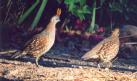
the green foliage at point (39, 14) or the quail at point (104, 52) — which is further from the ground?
the green foliage at point (39, 14)

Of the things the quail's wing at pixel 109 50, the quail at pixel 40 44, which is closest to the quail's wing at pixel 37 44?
the quail at pixel 40 44

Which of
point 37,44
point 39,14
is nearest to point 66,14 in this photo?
point 39,14

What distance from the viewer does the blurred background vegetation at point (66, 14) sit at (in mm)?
13125

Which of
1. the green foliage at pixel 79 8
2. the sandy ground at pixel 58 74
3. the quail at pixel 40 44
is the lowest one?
the sandy ground at pixel 58 74

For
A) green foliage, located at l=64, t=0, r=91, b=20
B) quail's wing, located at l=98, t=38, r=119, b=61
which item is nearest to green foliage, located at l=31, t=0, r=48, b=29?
green foliage, located at l=64, t=0, r=91, b=20

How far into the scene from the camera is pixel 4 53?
37.0ft

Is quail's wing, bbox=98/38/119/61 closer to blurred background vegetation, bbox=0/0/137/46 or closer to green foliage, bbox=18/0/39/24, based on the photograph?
blurred background vegetation, bbox=0/0/137/46

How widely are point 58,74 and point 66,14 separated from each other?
495 centimetres

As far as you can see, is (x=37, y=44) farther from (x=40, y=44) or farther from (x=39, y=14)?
(x=39, y=14)

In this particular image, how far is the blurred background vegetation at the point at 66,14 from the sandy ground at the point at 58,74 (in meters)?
3.63

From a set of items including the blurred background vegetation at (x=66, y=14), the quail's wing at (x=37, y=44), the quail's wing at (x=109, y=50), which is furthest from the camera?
the blurred background vegetation at (x=66, y=14)

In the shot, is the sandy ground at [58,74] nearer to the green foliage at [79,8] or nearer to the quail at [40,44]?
the quail at [40,44]

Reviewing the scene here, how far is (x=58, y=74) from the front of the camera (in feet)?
29.1

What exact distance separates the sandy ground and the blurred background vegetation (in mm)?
3626
